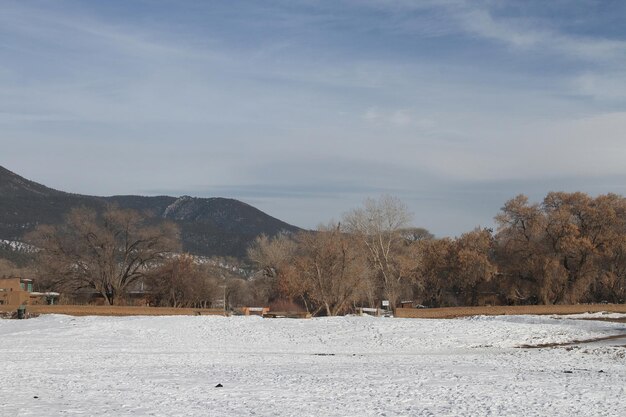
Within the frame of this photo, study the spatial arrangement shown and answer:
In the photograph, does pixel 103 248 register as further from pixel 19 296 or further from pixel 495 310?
pixel 495 310

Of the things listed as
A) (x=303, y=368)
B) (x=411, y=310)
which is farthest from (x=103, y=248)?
(x=303, y=368)

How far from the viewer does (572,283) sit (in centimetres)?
6600

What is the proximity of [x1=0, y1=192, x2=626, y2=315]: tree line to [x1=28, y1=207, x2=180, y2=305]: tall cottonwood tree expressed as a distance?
0.10 m

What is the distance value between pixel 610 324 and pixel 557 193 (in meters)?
29.3

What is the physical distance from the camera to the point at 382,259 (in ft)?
241

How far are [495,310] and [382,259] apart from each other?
68.1 feet

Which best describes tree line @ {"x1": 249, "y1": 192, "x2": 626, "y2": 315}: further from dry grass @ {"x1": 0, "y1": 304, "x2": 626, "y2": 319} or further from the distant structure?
the distant structure

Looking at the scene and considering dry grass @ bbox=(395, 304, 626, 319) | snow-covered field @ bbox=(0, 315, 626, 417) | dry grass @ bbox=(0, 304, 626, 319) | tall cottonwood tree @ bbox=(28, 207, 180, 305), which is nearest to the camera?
snow-covered field @ bbox=(0, 315, 626, 417)

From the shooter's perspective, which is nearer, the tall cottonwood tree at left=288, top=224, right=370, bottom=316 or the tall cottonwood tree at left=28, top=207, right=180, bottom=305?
the tall cottonwood tree at left=288, top=224, right=370, bottom=316

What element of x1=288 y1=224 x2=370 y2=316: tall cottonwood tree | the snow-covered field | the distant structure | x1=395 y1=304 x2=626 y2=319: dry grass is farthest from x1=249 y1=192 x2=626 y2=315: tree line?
the distant structure

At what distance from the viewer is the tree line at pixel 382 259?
61753 mm

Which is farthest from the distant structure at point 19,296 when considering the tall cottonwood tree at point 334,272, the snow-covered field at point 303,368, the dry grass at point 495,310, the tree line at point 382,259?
the dry grass at point 495,310

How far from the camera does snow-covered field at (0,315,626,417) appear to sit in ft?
50.2

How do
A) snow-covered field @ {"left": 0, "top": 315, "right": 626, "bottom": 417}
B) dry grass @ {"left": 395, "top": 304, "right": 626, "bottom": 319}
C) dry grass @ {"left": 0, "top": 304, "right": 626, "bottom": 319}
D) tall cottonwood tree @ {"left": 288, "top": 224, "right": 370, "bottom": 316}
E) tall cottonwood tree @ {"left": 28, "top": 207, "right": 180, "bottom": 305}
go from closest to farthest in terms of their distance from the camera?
snow-covered field @ {"left": 0, "top": 315, "right": 626, "bottom": 417} → dry grass @ {"left": 0, "top": 304, "right": 626, "bottom": 319} → dry grass @ {"left": 395, "top": 304, "right": 626, "bottom": 319} → tall cottonwood tree @ {"left": 288, "top": 224, "right": 370, "bottom": 316} → tall cottonwood tree @ {"left": 28, "top": 207, "right": 180, "bottom": 305}
